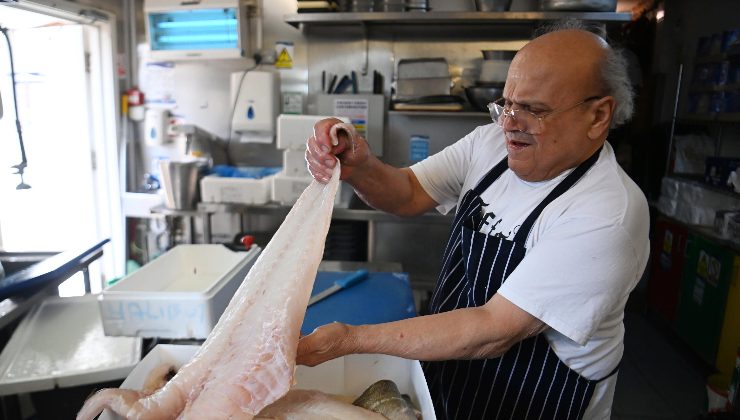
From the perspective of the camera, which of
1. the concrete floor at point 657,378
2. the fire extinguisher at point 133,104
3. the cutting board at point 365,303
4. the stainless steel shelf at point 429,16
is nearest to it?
the cutting board at point 365,303

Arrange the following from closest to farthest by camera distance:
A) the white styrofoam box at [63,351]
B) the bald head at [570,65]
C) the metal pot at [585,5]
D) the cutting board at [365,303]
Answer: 1. the bald head at [570,65]
2. the white styrofoam box at [63,351]
3. the cutting board at [365,303]
4. the metal pot at [585,5]

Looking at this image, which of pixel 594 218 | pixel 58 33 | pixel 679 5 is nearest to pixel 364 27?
pixel 58 33

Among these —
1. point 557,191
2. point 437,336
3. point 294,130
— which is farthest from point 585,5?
point 437,336

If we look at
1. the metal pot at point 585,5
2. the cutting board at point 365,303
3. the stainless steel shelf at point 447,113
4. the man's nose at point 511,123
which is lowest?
the cutting board at point 365,303

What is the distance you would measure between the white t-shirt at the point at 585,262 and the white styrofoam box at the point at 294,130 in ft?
7.72

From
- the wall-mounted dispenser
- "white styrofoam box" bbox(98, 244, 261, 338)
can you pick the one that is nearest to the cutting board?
"white styrofoam box" bbox(98, 244, 261, 338)

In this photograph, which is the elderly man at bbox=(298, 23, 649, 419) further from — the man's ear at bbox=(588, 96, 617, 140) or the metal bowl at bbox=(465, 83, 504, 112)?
the metal bowl at bbox=(465, 83, 504, 112)

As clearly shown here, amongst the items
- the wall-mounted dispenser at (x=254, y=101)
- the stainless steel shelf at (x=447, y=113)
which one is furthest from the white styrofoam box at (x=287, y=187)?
the stainless steel shelf at (x=447, y=113)

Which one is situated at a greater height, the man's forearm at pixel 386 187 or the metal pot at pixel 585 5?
the metal pot at pixel 585 5

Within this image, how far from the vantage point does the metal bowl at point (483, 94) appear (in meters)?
3.78

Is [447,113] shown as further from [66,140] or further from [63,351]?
[66,140]

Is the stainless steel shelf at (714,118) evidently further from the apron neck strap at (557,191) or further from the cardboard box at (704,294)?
the apron neck strap at (557,191)

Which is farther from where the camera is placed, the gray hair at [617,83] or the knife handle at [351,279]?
the knife handle at [351,279]

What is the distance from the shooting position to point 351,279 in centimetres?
223
